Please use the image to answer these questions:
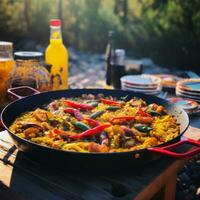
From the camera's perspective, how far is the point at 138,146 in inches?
58.9

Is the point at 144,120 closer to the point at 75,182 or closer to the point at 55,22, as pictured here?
the point at 75,182

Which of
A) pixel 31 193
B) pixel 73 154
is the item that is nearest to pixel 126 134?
pixel 73 154

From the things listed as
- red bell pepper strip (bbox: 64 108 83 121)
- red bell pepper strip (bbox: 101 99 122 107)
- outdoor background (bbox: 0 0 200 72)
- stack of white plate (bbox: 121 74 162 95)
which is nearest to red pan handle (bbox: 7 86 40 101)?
red bell pepper strip (bbox: 64 108 83 121)

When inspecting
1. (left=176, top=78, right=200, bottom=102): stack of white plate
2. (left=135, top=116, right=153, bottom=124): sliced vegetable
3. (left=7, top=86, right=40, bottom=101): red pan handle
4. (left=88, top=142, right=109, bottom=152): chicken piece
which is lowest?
(left=176, top=78, right=200, bottom=102): stack of white plate

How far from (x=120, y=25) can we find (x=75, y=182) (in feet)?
30.4

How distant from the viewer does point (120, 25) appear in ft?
33.7

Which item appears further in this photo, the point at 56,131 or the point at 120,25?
the point at 120,25

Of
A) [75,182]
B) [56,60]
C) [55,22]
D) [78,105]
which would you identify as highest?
[55,22]

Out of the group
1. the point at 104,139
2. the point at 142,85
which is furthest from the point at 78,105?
the point at 142,85

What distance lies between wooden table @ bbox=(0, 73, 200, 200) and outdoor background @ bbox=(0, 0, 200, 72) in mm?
7679

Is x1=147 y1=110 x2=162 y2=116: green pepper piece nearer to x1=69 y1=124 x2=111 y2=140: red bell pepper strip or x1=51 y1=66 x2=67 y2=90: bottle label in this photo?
x1=69 y1=124 x2=111 y2=140: red bell pepper strip

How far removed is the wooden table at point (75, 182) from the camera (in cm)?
133

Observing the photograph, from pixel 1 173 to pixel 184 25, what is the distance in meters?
8.31

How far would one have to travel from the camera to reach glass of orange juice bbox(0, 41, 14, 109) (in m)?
2.32
